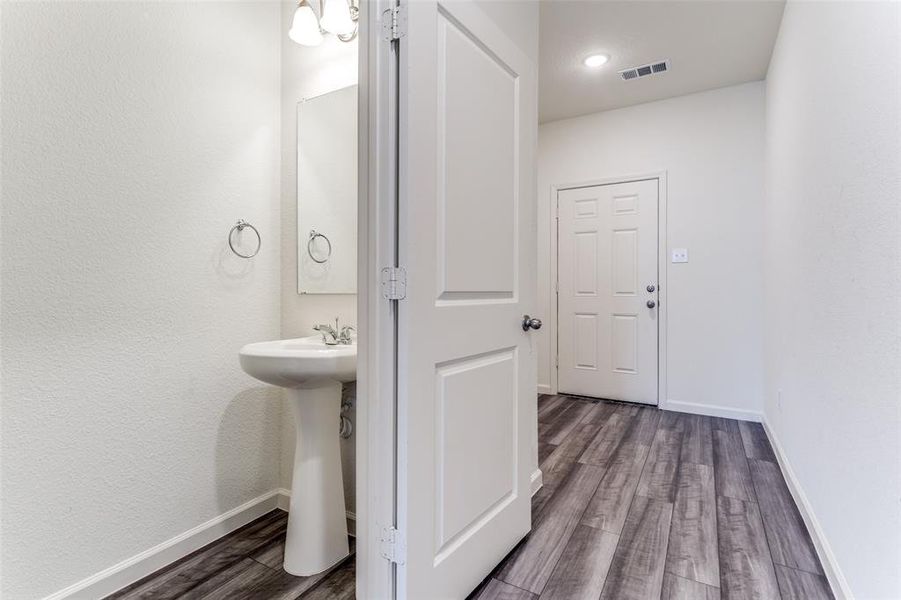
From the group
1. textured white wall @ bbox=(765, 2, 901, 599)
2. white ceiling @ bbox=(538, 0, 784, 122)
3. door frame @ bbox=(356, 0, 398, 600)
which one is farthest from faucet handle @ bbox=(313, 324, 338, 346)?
white ceiling @ bbox=(538, 0, 784, 122)

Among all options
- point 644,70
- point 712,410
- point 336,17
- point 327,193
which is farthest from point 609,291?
point 336,17

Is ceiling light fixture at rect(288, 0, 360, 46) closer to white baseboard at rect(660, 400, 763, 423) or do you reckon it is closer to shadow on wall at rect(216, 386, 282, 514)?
shadow on wall at rect(216, 386, 282, 514)

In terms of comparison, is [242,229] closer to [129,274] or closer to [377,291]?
[129,274]

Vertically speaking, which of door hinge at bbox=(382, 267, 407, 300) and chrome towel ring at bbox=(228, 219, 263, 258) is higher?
chrome towel ring at bbox=(228, 219, 263, 258)

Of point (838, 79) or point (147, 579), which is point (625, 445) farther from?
point (147, 579)

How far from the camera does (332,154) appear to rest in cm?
192

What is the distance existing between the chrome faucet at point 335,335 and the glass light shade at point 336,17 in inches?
46.7

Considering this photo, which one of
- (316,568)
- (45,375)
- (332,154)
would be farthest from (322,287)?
(316,568)

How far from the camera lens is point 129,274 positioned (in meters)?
1.53

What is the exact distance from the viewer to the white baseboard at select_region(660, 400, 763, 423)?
128 inches

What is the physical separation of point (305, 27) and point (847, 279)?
213cm

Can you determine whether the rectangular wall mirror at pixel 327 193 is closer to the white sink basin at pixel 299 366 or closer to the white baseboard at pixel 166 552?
the white sink basin at pixel 299 366

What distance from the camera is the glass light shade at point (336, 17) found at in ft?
5.73

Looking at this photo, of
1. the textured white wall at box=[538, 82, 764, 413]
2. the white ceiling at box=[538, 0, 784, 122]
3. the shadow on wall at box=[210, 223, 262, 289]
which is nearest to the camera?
the shadow on wall at box=[210, 223, 262, 289]
